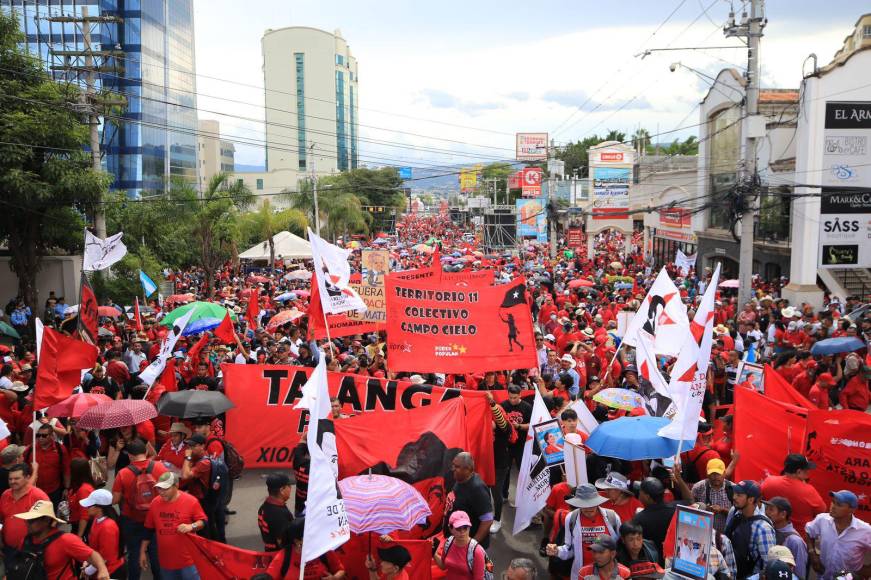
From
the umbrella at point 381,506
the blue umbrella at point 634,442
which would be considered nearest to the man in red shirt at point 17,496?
the umbrella at point 381,506

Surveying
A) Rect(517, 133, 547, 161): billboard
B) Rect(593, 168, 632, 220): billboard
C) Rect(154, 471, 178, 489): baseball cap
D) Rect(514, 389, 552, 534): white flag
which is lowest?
Rect(514, 389, 552, 534): white flag

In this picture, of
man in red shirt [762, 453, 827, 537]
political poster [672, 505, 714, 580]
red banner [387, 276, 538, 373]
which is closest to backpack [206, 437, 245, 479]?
red banner [387, 276, 538, 373]

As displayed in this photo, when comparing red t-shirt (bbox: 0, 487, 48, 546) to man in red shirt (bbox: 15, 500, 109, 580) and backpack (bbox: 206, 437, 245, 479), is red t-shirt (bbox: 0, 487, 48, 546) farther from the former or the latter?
backpack (bbox: 206, 437, 245, 479)

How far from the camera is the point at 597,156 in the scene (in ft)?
193

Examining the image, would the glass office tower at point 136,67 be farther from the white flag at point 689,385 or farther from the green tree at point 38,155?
the white flag at point 689,385

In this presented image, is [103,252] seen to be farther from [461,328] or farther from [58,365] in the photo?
[461,328]

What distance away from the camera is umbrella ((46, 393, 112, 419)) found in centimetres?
779

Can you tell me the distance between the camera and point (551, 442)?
289 inches

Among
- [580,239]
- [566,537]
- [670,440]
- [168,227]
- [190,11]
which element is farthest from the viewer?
[190,11]

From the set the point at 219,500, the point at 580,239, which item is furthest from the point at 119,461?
the point at 580,239

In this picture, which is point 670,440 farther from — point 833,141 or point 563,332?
point 833,141

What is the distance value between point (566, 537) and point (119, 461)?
4712 millimetres

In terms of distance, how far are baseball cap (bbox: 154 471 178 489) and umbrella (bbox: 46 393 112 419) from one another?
2.28 meters

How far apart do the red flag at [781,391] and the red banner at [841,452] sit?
4.25 ft
